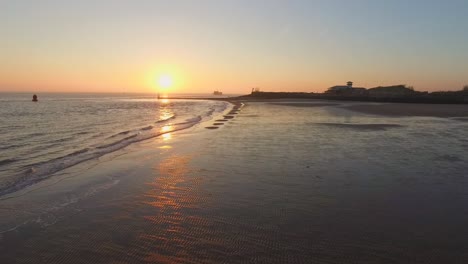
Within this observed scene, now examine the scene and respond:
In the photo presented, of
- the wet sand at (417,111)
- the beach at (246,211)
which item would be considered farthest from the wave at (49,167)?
the wet sand at (417,111)

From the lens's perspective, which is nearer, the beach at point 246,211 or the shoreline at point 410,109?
the beach at point 246,211

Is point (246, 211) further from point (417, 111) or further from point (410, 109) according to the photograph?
point (410, 109)

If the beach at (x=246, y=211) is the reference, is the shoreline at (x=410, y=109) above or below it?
above

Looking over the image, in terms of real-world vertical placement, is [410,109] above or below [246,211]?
above

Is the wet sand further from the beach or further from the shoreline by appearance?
the beach

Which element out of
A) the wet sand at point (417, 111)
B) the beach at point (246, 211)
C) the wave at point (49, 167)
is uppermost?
the wet sand at point (417, 111)

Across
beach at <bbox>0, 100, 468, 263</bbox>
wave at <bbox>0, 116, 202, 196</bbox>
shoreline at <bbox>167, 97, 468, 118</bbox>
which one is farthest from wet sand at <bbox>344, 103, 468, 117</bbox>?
wave at <bbox>0, 116, 202, 196</bbox>

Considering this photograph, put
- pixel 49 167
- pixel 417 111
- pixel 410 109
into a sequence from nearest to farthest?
1. pixel 49 167
2. pixel 417 111
3. pixel 410 109

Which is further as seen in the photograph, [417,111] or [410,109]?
[410,109]

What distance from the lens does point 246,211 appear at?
7301 millimetres

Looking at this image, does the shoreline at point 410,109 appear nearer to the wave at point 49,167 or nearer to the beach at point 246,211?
the beach at point 246,211

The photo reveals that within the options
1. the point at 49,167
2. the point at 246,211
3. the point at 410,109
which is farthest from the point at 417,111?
the point at 246,211

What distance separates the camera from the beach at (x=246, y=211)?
5.43 m

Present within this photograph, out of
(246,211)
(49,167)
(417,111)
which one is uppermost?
(417,111)
